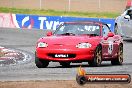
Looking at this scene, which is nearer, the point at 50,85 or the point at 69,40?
Result: the point at 50,85

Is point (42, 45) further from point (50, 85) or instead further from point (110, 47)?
point (50, 85)

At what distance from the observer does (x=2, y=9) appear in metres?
52.6

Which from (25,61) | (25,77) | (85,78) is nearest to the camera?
(85,78)

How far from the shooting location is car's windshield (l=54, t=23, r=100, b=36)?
1800cm

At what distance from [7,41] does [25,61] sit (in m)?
9.32

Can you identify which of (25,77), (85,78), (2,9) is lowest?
(2,9)

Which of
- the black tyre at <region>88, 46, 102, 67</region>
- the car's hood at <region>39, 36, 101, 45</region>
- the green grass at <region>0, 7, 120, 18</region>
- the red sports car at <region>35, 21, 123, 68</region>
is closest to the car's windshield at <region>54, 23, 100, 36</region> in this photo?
the red sports car at <region>35, 21, 123, 68</region>

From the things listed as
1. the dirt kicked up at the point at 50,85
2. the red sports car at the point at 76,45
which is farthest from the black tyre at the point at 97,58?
the dirt kicked up at the point at 50,85

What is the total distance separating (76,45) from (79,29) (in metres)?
1.12

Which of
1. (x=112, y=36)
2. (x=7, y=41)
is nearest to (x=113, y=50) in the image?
(x=112, y=36)

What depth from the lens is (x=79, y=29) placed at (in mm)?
18094

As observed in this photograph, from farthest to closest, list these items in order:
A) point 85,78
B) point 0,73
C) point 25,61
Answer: point 25,61 < point 0,73 < point 85,78

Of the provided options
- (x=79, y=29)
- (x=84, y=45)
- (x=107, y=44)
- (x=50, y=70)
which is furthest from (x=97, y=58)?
(x=50, y=70)

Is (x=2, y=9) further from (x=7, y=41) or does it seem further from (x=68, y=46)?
(x=68, y=46)
